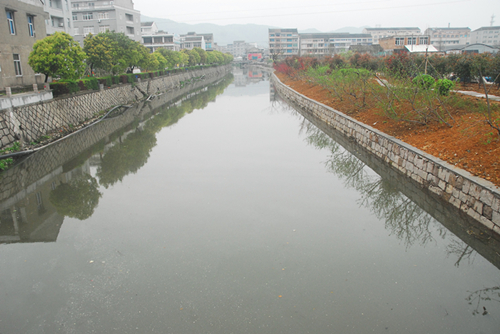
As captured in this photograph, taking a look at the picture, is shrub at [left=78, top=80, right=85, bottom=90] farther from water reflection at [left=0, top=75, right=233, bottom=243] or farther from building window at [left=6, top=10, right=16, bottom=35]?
building window at [left=6, top=10, right=16, bottom=35]

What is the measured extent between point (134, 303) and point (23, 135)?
9828 mm

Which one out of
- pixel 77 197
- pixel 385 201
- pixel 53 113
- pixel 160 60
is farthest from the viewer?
pixel 160 60

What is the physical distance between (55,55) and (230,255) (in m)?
13.1

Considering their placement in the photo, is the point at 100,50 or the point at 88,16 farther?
the point at 88,16

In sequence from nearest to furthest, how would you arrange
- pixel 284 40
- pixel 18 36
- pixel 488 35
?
1. pixel 18 36
2. pixel 488 35
3. pixel 284 40

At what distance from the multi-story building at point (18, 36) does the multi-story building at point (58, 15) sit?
9.63m

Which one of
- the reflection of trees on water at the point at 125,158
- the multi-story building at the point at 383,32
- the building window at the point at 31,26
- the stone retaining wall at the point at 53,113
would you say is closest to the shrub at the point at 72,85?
the stone retaining wall at the point at 53,113

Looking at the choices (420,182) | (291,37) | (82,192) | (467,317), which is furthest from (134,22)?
(291,37)

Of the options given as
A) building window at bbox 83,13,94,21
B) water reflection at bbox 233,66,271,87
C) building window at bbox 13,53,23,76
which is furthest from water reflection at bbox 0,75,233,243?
building window at bbox 83,13,94,21

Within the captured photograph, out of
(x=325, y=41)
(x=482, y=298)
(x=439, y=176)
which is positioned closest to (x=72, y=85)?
(x=439, y=176)

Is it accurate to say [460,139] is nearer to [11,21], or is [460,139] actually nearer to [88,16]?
[11,21]

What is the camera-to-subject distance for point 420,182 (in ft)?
25.7

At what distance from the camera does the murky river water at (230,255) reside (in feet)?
13.5

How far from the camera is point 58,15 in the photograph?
30719mm
